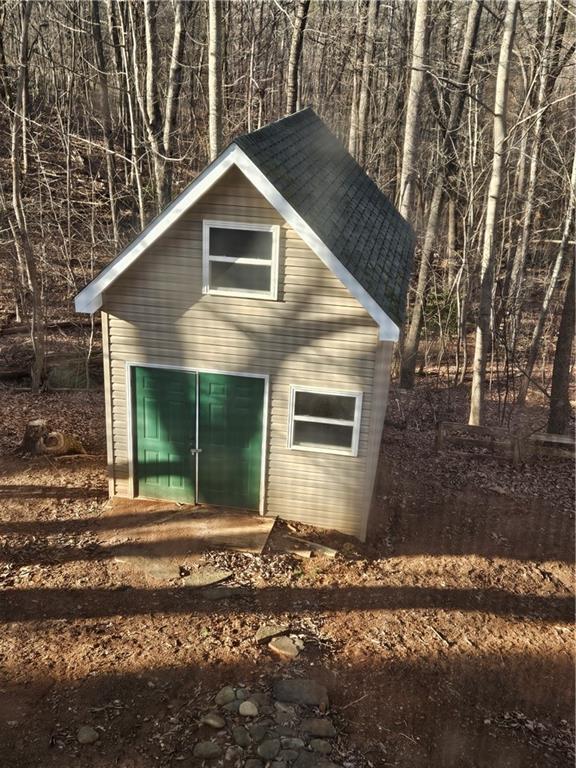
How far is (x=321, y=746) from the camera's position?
6160mm

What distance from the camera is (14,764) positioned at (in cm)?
583

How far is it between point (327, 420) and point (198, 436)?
2.20m

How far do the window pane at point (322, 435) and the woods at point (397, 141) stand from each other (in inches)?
223

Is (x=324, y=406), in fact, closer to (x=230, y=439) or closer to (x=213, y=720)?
(x=230, y=439)

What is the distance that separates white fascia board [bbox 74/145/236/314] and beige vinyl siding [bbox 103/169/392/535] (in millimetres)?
313

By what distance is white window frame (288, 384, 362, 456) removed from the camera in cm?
961

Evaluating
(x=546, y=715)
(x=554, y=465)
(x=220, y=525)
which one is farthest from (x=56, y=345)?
(x=546, y=715)

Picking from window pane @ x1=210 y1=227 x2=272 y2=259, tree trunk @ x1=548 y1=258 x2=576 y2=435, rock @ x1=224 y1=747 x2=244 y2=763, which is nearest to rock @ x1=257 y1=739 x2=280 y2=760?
rock @ x1=224 y1=747 x2=244 y2=763

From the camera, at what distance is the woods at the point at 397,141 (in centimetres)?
1484

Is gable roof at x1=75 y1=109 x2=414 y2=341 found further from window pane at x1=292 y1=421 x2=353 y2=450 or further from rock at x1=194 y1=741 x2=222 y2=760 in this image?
rock at x1=194 y1=741 x2=222 y2=760

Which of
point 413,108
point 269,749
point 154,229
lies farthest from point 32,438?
point 413,108

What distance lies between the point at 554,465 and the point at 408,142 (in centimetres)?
849

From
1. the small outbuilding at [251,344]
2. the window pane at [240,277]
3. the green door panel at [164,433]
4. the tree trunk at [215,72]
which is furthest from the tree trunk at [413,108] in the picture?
the green door panel at [164,433]

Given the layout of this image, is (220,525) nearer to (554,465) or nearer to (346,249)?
(346,249)
